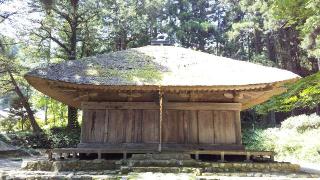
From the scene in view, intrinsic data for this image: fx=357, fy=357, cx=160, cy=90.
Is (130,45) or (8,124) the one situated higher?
(130,45)

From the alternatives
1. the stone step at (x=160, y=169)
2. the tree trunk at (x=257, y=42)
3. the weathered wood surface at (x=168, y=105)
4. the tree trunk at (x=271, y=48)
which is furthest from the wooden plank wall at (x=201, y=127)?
the tree trunk at (x=257, y=42)

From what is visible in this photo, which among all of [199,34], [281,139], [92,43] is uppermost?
[199,34]

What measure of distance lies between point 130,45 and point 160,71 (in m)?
22.0

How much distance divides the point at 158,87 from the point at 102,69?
7.29 ft

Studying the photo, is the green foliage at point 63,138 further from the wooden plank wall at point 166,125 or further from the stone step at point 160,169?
the stone step at point 160,169

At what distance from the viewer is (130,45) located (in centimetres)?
3303

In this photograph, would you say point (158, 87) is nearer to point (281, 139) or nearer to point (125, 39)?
point (281, 139)

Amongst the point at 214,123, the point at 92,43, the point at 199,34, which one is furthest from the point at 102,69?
the point at 199,34

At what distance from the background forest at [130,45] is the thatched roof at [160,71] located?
7580 mm

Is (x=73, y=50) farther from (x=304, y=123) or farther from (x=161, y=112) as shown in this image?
(x=161, y=112)

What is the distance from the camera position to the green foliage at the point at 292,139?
62.0ft

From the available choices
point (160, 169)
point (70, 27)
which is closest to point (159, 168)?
point (160, 169)

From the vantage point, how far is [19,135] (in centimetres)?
2378

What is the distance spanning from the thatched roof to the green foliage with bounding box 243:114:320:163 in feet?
29.6
